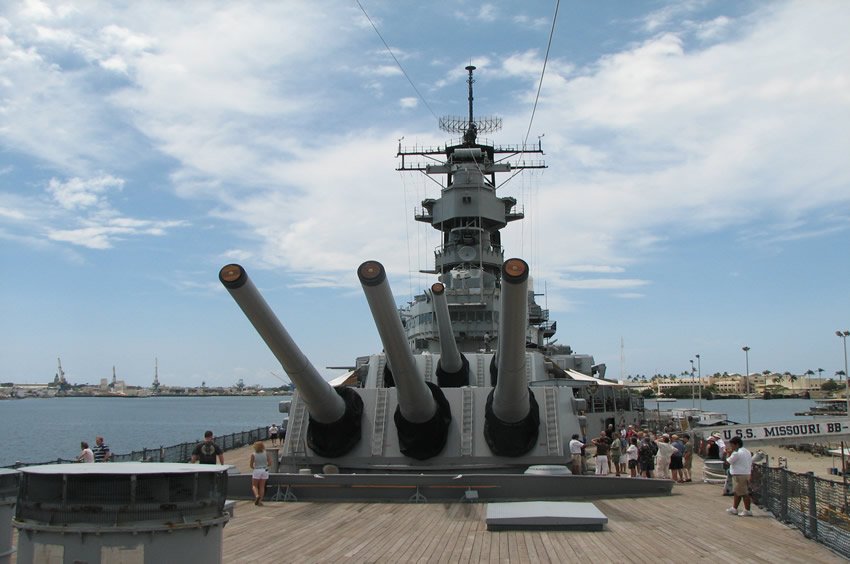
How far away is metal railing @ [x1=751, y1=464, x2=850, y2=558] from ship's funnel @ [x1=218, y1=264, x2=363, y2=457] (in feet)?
17.9

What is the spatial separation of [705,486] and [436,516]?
5.14 m

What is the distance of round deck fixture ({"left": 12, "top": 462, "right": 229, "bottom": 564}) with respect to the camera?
3.09 m

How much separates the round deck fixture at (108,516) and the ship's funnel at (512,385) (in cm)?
516

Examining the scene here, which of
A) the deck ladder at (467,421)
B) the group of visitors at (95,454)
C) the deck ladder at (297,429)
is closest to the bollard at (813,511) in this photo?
the deck ladder at (467,421)

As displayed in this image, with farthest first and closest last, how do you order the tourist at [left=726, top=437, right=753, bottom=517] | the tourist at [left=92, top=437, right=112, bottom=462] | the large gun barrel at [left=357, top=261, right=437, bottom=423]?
1. the tourist at [left=92, top=437, right=112, bottom=462]
2. the large gun barrel at [left=357, top=261, right=437, bottom=423]
3. the tourist at [left=726, top=437, right=753, bottom=517]

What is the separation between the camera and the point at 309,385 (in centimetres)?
987

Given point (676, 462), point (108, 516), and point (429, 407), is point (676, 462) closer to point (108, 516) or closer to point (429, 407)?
point (429, 407)

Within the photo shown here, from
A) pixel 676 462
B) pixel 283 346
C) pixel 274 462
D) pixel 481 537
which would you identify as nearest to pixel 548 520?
pixel 481 537

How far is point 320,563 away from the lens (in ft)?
19.1

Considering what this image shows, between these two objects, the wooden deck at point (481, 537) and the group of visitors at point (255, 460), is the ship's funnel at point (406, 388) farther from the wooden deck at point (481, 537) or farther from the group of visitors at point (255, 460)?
the group of visitors at point (255, 460)

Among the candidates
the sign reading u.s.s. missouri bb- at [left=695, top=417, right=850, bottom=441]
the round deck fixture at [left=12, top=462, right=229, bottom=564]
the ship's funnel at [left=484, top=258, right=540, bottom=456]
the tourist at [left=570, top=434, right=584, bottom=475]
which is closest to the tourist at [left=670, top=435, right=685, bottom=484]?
the tourist at [left=570, top=434, right=584, bottom=475]

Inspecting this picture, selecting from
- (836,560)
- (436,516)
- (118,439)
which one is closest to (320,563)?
(436,516)

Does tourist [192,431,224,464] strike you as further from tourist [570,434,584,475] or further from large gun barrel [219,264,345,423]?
A: tourist [570,434,584,475]

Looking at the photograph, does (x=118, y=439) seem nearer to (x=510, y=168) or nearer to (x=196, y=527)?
(x=510, y=168)
